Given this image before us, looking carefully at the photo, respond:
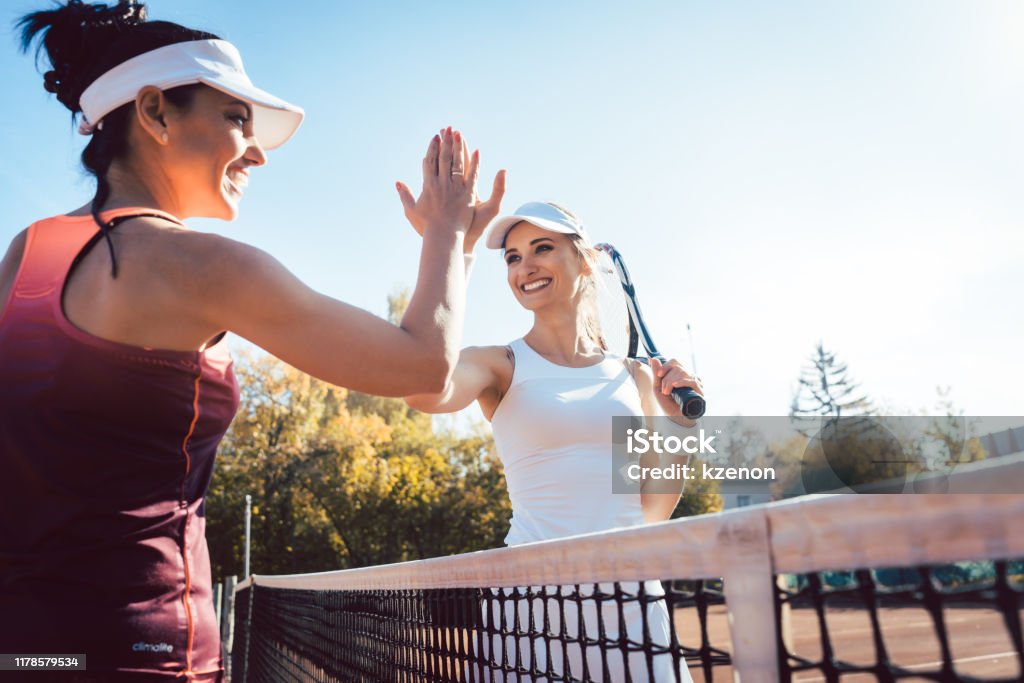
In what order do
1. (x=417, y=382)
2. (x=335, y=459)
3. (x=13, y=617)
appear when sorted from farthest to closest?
(x=335, y=459), (x=417, y=382), (x=13, y=617)

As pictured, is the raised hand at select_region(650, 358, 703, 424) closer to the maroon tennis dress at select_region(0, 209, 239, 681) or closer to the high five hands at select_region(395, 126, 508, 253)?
the high five hands at select_region(395, 126, 508, 253)

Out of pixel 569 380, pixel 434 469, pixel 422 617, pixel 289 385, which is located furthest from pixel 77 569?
pixel 289 385

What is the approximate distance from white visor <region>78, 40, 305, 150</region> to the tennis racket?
2190 mm

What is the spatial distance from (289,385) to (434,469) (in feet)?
20.9

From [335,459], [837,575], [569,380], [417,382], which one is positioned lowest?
[837,575]

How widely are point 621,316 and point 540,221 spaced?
1179 mm

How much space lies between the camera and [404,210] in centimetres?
220

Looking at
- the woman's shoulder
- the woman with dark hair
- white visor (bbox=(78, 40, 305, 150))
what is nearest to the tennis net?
the woman with dark hair

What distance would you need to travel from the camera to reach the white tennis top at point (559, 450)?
2.66 metres

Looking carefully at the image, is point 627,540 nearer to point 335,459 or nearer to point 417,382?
point 417,382

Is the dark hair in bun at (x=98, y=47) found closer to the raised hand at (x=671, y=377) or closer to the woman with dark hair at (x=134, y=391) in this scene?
the woman with dark hair at (x=134, y=391)

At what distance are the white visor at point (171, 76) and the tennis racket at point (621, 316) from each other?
7.18 feet

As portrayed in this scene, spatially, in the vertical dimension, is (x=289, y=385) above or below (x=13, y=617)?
above

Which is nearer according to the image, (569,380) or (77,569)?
(77,569)
